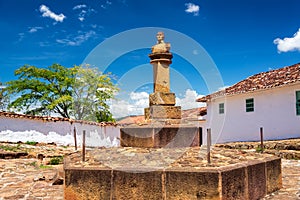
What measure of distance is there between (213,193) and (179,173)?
1.60 ft

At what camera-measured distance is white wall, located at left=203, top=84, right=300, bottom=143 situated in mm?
13664

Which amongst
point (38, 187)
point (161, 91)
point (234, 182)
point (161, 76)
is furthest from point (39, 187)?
point (234, 182)

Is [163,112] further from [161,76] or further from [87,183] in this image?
[87,183]

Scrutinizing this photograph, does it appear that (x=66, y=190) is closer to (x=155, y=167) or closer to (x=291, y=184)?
(x=155, y=167)

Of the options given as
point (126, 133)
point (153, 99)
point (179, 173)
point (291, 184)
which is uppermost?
point (153, 99)

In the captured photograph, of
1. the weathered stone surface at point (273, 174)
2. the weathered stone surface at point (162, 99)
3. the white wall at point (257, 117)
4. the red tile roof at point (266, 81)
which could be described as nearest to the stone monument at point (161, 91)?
the weathered stone surface at point (162, 99)

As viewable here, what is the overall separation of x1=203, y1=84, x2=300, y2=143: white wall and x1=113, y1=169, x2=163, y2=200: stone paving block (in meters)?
11.4

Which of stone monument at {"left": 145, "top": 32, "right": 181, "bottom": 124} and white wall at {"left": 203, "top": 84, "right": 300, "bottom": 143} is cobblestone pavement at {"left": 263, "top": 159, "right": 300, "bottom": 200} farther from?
white wall at {"left": 203, "top": 84, "right": 300, "bottom": 143}

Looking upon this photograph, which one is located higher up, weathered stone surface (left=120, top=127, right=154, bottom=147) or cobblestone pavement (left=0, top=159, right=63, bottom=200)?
weathered stone surface (left=120, top=127, right=154, bottom=147)

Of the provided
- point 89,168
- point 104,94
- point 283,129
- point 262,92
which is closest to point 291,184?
point 89,168

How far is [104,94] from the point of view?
87.8 feet

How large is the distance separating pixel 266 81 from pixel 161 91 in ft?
36.2

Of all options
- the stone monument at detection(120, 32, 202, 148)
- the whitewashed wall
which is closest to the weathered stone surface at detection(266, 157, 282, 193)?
the stone monument at detection(120, 32, 202, 148)

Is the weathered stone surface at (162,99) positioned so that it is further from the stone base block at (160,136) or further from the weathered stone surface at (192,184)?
the weathered stone surface at (192,184)
